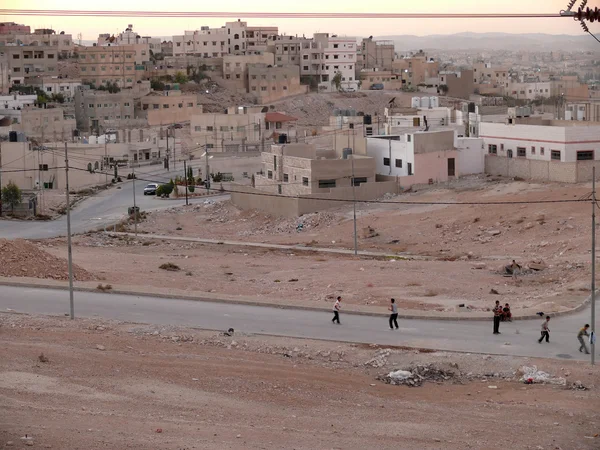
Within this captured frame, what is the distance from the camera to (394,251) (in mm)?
34250

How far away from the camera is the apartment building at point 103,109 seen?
7844cm

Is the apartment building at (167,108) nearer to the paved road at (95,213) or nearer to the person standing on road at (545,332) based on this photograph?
the paved road at (95,213)

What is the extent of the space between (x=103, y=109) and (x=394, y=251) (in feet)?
159

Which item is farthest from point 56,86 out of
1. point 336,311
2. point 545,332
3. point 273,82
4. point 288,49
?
point 545,332

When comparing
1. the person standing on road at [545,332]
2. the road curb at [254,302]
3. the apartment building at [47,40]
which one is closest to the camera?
the person standing on road at [545,332]

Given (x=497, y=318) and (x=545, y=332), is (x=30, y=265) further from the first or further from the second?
(x=545, y=332)

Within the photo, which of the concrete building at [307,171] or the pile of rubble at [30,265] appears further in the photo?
the concrete building at [307,171]

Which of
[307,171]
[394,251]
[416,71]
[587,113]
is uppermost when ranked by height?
[416,71]

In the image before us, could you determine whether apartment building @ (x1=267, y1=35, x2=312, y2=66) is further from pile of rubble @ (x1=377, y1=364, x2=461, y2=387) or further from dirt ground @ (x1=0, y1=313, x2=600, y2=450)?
pile of rubble @ (x1=377, y1=364, x2=461, y2=387)

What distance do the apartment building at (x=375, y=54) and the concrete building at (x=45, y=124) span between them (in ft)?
150

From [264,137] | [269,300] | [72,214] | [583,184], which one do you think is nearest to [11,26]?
[264,137]

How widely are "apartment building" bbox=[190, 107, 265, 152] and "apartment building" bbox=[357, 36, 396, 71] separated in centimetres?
4371

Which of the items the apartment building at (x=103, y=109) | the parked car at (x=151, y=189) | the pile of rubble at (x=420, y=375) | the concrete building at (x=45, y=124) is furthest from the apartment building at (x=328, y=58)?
the pile of rubble at (x=420, y=375)

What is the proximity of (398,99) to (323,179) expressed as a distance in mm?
49122
